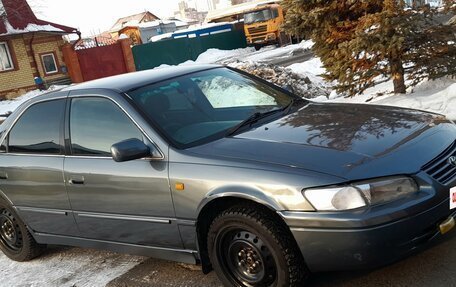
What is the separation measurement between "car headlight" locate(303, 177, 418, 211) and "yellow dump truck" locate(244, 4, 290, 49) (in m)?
29.9

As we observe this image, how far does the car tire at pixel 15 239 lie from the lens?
467cm

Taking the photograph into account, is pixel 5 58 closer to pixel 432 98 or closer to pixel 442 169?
pixel 432 98

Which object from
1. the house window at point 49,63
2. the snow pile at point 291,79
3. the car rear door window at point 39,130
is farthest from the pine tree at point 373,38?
the house window at point 49,63

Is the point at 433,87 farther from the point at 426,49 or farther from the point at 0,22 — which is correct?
the point at 0,22

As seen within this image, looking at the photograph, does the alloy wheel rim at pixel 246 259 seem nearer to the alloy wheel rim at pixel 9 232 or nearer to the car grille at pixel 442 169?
the car grille at pixel 442 169

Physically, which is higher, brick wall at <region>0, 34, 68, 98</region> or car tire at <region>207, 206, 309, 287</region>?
brick wall at <region>0, 34, 68, 98</region>

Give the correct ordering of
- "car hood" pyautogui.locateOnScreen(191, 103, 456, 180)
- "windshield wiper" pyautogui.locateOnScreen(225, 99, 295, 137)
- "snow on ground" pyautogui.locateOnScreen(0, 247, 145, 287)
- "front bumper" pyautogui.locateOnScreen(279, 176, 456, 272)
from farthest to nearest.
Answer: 1. "snow on ground" pyautogui.locateOnScreen(0, 247, 145, 287)
2. "windshield wiper" pyautogui.locateOnScreen(225, 99, 295, 137)
3. "car hood" pyautogui.locateOnScreen(191, 103, 456, 180)
4. "front bumper" pyautogui.locateOnScreen(279, 176, 456, 272)

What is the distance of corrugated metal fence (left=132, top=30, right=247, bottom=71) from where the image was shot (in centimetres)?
3188

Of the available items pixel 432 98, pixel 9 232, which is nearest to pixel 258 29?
pixel 432 98

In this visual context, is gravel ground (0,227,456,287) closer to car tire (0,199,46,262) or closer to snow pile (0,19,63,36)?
car tire (0,199,46,262)

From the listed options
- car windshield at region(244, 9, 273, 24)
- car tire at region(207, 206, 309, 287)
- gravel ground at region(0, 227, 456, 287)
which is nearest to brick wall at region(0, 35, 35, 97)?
car windshield at region(244, 9, 273, 24)

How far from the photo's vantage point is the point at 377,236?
2.69m

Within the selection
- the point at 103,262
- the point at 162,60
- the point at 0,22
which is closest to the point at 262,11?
the point at 162,60

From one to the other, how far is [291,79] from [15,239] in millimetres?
8649
